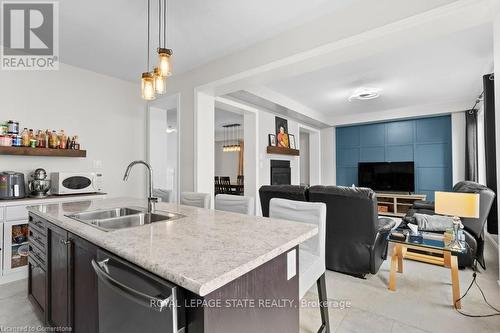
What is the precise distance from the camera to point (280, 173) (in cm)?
548

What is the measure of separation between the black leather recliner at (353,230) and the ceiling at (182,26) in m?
1.74

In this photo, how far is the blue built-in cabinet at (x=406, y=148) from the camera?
560 centimetres

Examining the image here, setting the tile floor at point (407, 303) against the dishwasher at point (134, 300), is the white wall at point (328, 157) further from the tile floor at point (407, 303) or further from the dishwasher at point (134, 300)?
the dishwasher at point (134, 300)

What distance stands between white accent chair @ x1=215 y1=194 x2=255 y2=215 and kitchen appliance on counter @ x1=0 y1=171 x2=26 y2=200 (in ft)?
7.47

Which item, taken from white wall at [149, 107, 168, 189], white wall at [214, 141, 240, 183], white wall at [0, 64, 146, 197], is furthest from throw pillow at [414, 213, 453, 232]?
white wall at [214, 141, 240, 183]

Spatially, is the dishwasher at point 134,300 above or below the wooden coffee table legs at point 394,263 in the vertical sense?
above

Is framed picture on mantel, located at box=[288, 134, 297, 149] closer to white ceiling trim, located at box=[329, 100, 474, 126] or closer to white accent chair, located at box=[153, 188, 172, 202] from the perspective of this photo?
white ceiling trim, located at box=[329, 100, 474, 126]

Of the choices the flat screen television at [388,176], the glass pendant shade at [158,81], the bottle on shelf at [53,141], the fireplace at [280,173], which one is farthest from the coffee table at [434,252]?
the bottle on shelf at [53,141]

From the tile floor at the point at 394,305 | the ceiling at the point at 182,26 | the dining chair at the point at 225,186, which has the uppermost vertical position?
the ceiling at the point at 182,26

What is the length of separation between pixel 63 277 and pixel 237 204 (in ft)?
4.24

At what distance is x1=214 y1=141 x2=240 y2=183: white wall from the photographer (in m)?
9.62

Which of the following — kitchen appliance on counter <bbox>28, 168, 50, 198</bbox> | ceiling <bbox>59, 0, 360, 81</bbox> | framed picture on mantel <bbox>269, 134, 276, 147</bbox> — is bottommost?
kitchen appliance on counter <bbox>28, 168, 50, 198</bbox>

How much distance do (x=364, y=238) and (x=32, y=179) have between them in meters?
3.81

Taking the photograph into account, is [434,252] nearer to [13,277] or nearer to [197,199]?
[197,199]
